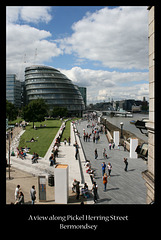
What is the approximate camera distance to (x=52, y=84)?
10212 cm

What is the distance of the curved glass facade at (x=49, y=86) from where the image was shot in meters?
102

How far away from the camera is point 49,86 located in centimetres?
10194

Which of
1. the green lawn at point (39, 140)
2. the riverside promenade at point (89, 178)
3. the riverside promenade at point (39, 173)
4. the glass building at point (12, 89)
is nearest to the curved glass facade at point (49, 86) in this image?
the glass building at point (12, 89)

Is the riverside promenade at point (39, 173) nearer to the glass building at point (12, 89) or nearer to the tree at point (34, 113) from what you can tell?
the tree at point (34, 113)

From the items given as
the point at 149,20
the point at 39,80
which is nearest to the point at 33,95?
the point at 39,80

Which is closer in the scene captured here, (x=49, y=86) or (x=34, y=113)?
(x=34, y=113)

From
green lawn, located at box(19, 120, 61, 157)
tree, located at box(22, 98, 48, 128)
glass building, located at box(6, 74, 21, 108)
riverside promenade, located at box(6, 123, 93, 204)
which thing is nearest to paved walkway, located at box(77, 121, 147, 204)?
riverside promenade, located at box(6, 123, 93, 204)

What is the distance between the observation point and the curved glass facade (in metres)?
102

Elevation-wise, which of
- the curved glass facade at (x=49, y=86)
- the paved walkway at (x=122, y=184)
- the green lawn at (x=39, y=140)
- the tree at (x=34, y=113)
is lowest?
the paved walkway at (x=122, y=184)

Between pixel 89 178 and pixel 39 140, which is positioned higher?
pixel 39 140

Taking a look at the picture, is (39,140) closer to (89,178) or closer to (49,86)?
(89,178)

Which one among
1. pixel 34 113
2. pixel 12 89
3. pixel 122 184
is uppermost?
pixel 12 89

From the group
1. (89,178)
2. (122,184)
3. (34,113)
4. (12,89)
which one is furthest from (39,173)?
(12,89)
